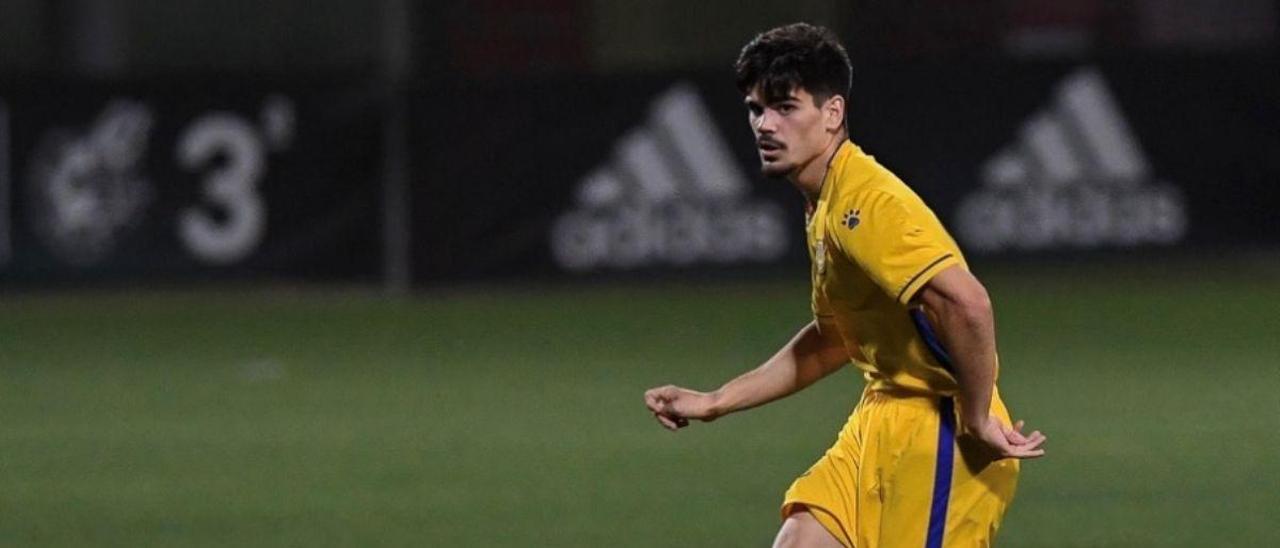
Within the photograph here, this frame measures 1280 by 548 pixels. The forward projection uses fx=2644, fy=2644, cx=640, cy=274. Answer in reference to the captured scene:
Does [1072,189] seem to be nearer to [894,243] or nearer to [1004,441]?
[1004,441]

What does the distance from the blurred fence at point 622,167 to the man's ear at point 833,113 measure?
12.0 metres

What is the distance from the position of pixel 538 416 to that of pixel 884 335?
6.60m

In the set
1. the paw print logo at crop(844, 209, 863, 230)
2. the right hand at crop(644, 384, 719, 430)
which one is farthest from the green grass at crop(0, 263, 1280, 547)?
the paw print logo at crop(844, 209, 863, 230)

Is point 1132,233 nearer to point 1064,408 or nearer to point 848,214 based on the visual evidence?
point 1064,408

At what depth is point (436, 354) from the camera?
14773 mm

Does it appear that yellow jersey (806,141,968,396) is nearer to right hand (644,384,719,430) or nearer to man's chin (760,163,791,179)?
man's chin (760,163,791,179)

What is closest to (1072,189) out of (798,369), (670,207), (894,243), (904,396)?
(670,207)

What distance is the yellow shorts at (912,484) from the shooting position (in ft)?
18.1

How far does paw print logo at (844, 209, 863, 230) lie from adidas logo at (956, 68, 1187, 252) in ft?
40.8

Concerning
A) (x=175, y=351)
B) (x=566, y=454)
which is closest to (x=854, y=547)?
(x=566, y=454)

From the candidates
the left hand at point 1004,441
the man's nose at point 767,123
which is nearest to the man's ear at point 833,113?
the man's nose at point 767,123

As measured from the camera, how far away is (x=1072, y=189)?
17578 mm

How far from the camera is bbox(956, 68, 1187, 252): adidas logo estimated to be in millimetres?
17578

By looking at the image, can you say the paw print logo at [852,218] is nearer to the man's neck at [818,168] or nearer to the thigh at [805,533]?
the man's neck at [818,168]
